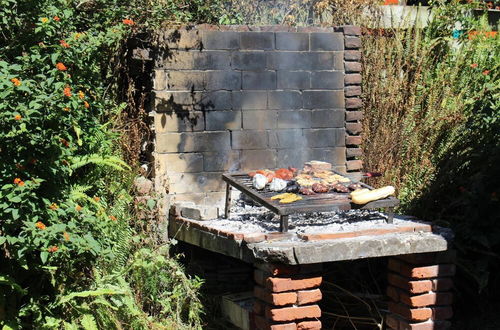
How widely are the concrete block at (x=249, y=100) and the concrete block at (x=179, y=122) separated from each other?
38cm

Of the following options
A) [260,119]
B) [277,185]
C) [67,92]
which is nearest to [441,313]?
[277,185]

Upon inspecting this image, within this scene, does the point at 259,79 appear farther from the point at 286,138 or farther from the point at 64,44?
the point at 64,44

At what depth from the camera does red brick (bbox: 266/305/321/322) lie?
17.3ft

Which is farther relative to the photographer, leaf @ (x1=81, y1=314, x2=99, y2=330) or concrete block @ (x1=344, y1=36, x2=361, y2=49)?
concrete block @ (x1=344, y1=36, x2=361, y2=49)

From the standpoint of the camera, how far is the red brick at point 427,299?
→ 5.67 metres

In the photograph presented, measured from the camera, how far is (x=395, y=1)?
32.4 ft

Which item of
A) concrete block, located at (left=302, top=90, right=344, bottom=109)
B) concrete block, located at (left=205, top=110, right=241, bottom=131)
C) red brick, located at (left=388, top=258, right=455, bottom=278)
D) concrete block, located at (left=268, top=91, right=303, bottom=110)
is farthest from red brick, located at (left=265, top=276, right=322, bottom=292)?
concrete block, located at (left=302, top=90, right=344, bottom=109)

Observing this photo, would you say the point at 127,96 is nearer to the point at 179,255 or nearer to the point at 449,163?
the point at 179,255

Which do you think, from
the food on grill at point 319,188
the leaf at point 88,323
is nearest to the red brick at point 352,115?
the food on grill at point 319,188

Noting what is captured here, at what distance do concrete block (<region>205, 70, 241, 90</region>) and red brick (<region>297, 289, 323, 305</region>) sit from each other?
2.38 meters

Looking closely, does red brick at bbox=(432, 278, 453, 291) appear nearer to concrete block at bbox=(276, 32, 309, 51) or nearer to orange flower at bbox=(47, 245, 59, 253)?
concrete block at bbox=(276, 32, 309, 51)

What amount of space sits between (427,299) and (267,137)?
226 cm

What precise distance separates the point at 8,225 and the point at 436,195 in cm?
424

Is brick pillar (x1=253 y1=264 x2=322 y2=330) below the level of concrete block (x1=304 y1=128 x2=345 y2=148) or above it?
below
